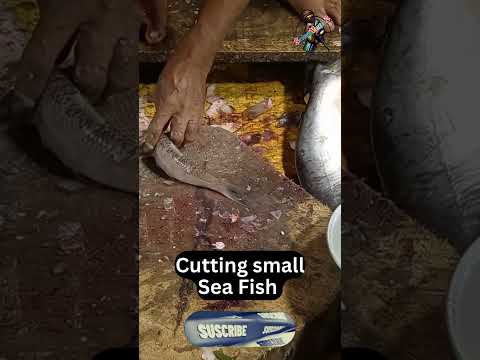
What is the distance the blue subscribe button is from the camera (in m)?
1.26

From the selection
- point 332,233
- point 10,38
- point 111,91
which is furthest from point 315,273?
point 10,38

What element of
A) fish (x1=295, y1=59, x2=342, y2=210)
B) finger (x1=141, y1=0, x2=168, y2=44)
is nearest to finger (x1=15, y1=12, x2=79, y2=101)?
finger (x1=141, y1=0, x2=168, y2=44)

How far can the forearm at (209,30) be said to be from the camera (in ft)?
4.02

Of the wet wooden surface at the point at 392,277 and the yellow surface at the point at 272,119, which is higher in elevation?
the yellow surface at the point at 272,119

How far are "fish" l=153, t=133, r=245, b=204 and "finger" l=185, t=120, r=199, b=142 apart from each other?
29 millimetres

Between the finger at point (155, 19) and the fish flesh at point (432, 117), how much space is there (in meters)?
0.42

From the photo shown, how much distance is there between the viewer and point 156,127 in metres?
1.24

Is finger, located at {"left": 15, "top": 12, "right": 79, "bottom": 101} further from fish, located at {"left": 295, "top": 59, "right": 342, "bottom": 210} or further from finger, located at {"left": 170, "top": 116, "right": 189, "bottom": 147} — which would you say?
fish, located at {"left": 295, "top": 59, "right": 342, "bottom": 210}

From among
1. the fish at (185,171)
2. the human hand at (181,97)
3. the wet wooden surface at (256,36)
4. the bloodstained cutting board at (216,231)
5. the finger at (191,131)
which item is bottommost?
the bloodstained cutting board at (216,231)

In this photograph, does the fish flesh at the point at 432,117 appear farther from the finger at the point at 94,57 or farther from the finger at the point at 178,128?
the finger at the point at 94,57

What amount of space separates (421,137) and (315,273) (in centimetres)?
32

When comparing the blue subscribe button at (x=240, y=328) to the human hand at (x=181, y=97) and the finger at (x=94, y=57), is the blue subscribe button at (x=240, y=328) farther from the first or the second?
the finger at (x=94, y=57)

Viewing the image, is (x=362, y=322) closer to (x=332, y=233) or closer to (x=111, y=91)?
(x=332, y=233)

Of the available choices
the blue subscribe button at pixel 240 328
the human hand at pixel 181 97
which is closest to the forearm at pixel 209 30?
the human hand at pixel 181 97
